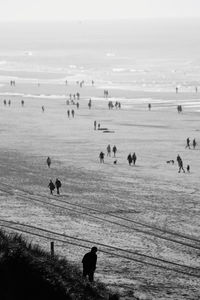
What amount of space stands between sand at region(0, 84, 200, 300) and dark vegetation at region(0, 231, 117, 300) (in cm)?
253

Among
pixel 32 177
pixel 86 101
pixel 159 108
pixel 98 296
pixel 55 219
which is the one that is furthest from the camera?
pixel 86 101

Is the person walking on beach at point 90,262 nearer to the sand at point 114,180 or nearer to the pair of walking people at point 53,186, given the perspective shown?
the sand at point 114,180

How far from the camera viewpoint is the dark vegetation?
606 inches

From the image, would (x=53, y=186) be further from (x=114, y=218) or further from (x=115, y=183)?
(x=114, y=218)

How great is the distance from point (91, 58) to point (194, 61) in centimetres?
2906

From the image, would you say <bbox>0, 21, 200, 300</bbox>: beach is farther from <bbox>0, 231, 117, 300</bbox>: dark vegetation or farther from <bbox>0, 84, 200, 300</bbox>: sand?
<bbox>0, 231, 117, 300</bbox>: dark vegetation

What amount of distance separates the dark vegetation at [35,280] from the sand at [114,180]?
2.53m

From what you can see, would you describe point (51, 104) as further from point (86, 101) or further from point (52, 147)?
point (52, 147)

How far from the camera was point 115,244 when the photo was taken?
84.2 ft

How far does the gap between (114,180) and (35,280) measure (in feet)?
82.4

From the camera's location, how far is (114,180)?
40656 millimetres

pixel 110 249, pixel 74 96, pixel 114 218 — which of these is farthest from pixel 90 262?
pixel 74 96

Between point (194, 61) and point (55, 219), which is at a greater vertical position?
point (194, 61)

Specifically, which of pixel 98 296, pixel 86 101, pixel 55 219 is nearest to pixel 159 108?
pixel 86 101
